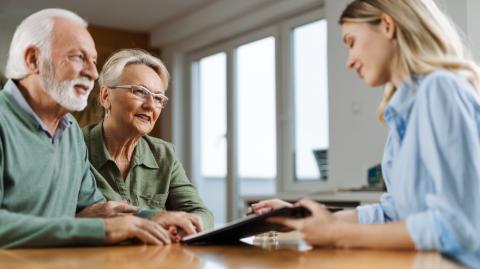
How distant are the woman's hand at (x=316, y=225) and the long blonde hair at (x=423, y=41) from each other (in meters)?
0.30

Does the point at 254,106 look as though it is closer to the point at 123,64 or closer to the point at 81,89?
the point at 123,64

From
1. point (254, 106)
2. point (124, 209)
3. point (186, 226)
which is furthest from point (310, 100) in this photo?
point (186, 226)

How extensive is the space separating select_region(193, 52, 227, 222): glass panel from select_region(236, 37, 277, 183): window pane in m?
0.20

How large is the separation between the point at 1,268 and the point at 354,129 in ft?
12.1

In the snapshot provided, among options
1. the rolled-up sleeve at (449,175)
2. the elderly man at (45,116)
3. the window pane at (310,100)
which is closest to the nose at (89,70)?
the elderly man at (45,116)

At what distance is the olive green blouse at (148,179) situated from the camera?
1987 mm

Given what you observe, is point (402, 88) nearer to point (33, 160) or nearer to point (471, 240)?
point (471, 240)

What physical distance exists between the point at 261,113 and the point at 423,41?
16.2 feet

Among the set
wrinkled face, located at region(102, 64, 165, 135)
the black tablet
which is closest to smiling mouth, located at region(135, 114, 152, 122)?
→ wrinkled face, located at region(102, 64, 165, 135)

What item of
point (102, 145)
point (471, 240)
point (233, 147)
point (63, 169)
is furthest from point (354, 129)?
point (471, 240)

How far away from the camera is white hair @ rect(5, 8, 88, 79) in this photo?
149 cm

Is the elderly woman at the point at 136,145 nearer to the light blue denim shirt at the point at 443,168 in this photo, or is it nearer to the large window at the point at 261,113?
the light blue denim shirt at the point at 443,168

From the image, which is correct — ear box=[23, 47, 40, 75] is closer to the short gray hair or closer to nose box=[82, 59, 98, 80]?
nose box=[82, 59, 98, 80]

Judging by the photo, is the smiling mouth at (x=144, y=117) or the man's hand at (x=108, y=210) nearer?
the man's hand at (x=108, y=210)
